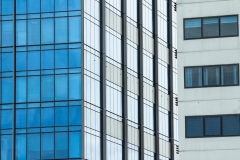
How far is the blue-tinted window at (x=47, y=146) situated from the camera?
73562 millimetres

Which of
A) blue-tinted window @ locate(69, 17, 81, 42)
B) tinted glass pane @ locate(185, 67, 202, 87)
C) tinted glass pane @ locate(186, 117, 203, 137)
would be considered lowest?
tinted glass pane @ locate(186, 117, 203, 137)

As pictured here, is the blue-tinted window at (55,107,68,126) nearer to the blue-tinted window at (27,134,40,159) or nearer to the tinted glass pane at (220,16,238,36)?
the blue-tinted window at (27,134,40,159)

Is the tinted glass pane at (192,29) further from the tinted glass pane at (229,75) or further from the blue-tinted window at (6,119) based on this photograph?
the blue-tinted window at (6,119)

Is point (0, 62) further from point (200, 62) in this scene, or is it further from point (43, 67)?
point (200, 62)

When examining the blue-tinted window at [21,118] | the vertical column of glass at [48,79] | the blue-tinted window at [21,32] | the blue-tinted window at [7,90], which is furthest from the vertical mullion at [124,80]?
the blue-tinted window at [7,90]

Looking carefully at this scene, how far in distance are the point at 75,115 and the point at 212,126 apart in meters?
19.2

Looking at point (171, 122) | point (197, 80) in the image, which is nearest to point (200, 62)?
point (197, 80)

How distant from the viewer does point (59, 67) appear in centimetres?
7519

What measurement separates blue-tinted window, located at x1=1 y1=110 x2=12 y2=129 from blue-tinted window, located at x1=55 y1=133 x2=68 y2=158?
4.00m

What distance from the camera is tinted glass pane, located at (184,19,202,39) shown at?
58406 mm

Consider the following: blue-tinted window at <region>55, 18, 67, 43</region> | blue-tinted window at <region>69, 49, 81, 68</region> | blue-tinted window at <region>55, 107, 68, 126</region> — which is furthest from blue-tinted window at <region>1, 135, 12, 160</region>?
blue-tinted window at <region>55, 18, 67, 43</region>

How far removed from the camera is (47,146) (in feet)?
242

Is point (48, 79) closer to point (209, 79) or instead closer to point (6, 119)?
point (6, 119)

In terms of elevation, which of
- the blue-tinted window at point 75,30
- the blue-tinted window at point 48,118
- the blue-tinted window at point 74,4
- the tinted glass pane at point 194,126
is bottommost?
the tinted glass pane at point 194,126
